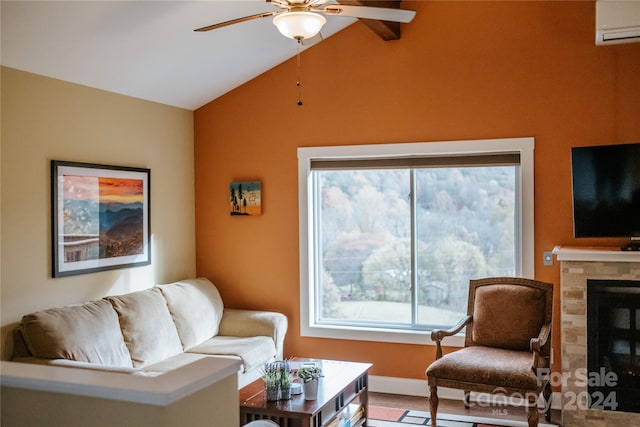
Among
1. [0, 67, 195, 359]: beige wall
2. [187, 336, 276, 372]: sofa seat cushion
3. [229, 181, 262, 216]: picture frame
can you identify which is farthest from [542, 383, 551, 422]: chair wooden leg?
[0, 67, 195, 359]: beige wall

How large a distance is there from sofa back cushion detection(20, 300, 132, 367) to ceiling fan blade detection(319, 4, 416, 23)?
2.46 meters

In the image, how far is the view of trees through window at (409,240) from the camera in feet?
16.1

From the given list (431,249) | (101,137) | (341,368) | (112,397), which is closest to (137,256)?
(101,137)

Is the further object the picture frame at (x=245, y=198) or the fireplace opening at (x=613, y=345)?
the picture frame at (x=245, y=198)

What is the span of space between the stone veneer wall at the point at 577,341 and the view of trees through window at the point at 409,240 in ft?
2.34

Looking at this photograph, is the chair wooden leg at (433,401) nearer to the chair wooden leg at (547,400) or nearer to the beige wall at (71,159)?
the chair wooden leg at (547,400)

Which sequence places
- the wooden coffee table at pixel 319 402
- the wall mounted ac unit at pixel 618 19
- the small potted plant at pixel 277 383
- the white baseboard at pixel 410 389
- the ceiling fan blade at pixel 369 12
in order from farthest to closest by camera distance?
the white baseboard at pixel 410 389 < the wall mounted ac unit at pixel 618 19 < the small potted plant at pixel 277 383 < the wooden coffee table at pixel 319 402 < the ceiling fan blade at pixel 369 12

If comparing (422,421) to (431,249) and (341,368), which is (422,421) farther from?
(431,249)

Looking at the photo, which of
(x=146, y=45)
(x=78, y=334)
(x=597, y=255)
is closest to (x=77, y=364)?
(x=78, y=334)

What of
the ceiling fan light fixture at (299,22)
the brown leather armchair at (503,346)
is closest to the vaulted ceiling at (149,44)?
the ceiling fan light fixture at (299,22)

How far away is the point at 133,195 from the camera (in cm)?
488

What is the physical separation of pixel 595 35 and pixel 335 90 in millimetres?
2033

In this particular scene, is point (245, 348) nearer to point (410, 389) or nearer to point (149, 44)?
point (410, 389)

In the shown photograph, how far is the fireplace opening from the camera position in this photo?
13.3ft
